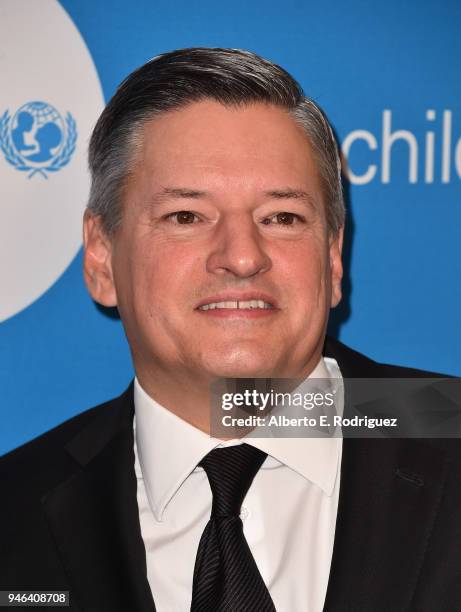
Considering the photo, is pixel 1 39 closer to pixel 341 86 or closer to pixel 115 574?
pixel 341 86

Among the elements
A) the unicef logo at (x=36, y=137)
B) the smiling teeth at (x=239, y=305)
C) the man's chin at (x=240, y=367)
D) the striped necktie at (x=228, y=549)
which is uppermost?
the unicef logo at (x=36, y=137)

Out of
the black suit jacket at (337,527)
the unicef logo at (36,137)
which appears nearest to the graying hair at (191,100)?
the unicef logo at (36,137)

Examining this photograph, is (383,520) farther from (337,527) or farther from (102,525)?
(102,525)

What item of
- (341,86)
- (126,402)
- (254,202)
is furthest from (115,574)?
(341,86)

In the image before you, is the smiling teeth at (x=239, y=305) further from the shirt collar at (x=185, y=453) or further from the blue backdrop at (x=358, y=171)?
the blue backdrop at (x=358, y=171)

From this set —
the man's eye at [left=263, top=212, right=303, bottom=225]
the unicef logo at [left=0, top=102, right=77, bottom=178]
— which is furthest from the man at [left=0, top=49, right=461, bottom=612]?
the unicef logo at [left=0, top=102, right=77, bottom=178]

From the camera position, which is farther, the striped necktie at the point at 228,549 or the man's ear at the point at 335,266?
the man's ear at the point at 335,266

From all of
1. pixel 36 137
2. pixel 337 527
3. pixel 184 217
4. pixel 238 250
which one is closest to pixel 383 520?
pixel 337 527

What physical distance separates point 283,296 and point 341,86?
0.86 metres

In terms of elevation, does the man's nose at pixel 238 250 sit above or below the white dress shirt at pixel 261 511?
above

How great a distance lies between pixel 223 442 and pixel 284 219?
1.92 feet

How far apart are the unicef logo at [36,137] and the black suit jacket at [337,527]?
2.79 ft

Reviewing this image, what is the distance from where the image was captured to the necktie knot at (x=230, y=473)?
196 centimetres

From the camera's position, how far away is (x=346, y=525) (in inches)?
75.7
